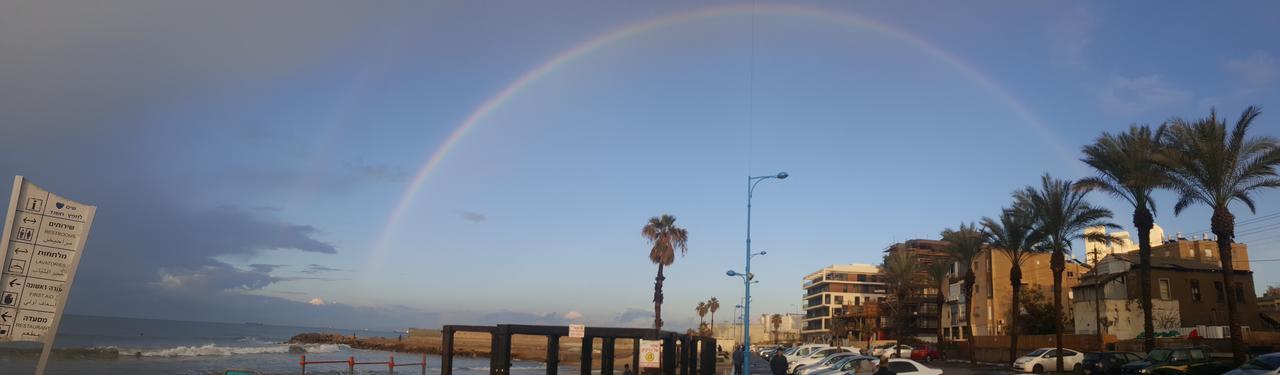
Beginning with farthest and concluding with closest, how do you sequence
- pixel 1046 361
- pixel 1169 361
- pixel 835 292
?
pixel 835 292 < pixel 1046 361 < pixel 1169 361

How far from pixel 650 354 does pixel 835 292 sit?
361 ft

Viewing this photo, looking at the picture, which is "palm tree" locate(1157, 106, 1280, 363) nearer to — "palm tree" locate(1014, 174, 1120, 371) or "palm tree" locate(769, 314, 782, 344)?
"palm tree" locate(1014, 174, 1120, 371)

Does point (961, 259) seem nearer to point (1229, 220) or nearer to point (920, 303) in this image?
point (1229, 220)

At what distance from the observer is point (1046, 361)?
39.9 m

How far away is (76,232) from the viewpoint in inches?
353

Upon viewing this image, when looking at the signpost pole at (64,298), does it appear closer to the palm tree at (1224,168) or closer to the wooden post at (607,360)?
the wooden post at (607,360)

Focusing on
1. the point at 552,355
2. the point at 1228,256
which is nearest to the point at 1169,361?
the point at 1228,256

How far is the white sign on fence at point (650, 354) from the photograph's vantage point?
20.7m

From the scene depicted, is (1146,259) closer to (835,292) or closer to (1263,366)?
(1263,366)

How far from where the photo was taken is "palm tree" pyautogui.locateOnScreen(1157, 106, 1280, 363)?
2898cm

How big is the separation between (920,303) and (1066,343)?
45228 millimetres

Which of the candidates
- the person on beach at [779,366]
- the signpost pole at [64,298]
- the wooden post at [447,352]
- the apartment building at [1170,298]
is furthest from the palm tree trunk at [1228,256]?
the signpost pole at [64,298]

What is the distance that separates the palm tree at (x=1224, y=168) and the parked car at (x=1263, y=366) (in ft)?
31.8

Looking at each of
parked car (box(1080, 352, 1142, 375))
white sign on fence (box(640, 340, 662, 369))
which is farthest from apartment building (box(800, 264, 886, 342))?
white sign on fence (box(640, 340, 662, 369))
